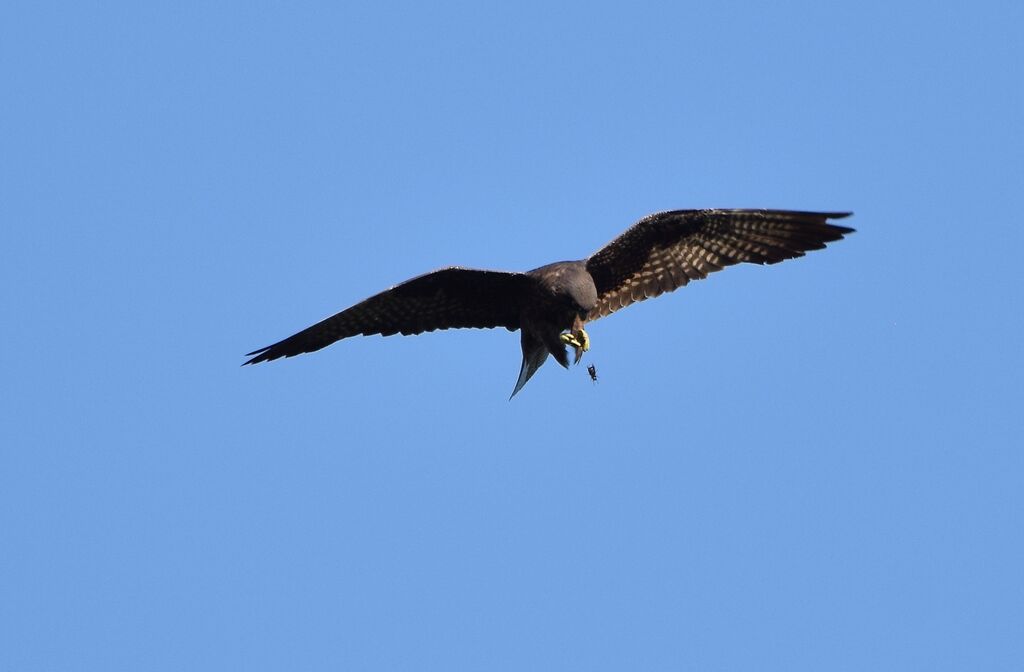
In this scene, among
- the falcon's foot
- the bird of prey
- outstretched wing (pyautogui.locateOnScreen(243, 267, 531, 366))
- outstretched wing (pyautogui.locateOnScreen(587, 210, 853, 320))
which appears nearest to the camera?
the falcon's foot

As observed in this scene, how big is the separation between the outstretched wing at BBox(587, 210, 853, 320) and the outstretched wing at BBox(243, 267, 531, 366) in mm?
1090

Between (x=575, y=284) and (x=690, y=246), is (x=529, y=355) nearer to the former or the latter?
(x=575, y=284)

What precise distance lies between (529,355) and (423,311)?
1475mm

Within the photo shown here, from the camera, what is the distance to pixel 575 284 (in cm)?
1764

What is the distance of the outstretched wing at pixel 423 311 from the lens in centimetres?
1870

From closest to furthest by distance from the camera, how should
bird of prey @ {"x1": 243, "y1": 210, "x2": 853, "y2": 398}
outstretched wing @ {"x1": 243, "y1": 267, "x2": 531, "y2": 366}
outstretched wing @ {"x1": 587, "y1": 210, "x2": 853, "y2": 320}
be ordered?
bird of prey @ {"x1": 243, "y1": 210, "x2": 853, "y2": 398} → outstretched wing @ {"x1": 587, "y1": 210, "x2": 853, "y2": 320} → outstretched wing @ {"x1": 243, "y1": 267, "x2": 531, "y2": 366}

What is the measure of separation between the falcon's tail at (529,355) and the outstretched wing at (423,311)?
0.55 metres

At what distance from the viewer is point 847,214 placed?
58.2 ft

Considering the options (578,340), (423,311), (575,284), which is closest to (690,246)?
(575,284)

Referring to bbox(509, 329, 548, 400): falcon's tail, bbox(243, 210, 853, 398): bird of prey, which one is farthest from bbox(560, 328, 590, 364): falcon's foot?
bbox(509, 329, 548, 400): falcon's tail

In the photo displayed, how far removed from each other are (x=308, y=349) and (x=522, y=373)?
2.64 m

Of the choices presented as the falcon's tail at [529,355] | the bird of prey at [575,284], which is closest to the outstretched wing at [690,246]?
the bird of prey at [575,284]

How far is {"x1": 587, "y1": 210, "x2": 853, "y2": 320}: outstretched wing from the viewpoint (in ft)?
60.0

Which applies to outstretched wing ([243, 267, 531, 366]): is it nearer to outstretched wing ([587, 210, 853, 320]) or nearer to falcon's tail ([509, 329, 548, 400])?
falcon's tail ([509, 329, 548, 400])
